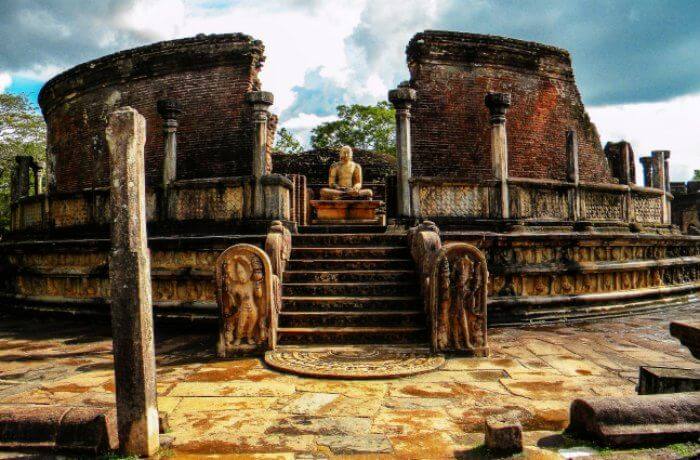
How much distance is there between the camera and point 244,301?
557 cm

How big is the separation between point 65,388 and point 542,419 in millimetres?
4163

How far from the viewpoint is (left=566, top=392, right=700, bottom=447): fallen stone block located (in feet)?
9.61

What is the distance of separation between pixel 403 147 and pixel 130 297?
663 centimetres

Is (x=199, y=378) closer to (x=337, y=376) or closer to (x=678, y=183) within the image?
(x=337, y=376)

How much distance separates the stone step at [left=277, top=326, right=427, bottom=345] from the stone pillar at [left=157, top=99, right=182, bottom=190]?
4.61 meters

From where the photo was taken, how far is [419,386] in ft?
14.4

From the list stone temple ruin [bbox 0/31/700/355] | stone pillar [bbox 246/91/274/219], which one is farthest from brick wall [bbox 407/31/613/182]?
stone pillar [bbox 246/91/274/219]

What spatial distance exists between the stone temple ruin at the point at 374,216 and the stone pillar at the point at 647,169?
2.9 inches

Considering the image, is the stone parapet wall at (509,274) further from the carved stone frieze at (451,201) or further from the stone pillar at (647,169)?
the stone pillar at (647,169)

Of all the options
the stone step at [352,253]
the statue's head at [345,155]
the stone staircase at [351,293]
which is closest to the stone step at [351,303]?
the stone staircase at [351,293]

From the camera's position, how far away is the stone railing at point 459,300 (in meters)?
5.48

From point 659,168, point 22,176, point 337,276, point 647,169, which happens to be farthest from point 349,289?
point 647,169

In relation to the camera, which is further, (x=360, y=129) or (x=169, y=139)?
(x=360, y=129)

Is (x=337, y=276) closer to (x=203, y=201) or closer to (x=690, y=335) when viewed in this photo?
(x=203, y=201)
